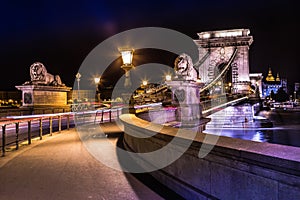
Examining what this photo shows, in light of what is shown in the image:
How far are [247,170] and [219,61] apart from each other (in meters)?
92.2

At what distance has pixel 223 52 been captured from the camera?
93875 mm

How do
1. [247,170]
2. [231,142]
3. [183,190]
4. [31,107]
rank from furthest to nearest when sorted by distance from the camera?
[31,107] → [183,190] → [231,142] → [247,170]

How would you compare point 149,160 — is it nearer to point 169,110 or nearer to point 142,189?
point 142,189

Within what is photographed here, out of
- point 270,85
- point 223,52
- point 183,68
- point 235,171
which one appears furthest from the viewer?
point 270,85

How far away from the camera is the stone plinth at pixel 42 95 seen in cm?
2381

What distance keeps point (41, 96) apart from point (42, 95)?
174mm

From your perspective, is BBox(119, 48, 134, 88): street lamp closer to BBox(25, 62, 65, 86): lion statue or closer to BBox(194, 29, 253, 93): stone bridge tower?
BBox(25, 62, 65, 86): lion statue

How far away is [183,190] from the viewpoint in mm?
4691

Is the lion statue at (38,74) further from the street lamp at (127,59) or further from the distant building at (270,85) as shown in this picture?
the distant building at (270,85)

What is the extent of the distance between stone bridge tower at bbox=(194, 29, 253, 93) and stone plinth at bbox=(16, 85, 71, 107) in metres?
66.9

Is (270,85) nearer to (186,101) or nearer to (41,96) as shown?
(41,96)

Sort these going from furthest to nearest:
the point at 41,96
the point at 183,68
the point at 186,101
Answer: the point at 41,96, the point at 186,101, the point at 183,68

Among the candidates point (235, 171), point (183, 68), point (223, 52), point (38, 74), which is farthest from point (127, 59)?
point (223, 52)

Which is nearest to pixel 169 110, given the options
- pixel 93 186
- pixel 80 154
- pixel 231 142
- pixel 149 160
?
pixel 80 154
